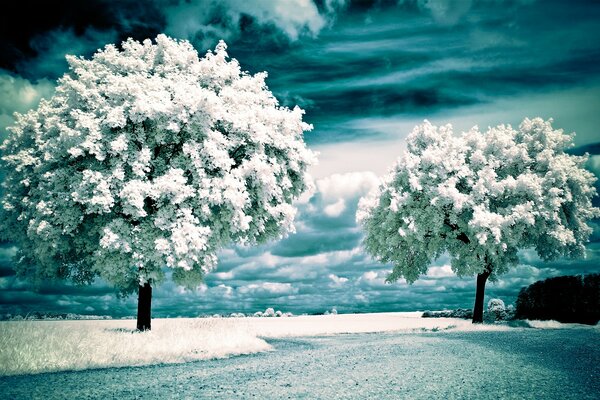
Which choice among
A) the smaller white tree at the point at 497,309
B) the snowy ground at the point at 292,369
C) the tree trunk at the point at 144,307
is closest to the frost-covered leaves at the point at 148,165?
the tree trunk at the point at 144,307

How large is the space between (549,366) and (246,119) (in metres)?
14.8

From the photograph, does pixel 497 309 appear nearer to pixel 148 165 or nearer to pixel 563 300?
pixel 563 300

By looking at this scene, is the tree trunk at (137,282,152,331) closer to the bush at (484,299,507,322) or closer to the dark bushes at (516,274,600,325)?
the dark bushes at (516,274,600,325)

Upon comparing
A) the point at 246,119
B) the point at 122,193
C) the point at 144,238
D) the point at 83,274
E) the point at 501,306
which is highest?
the point at 246,119

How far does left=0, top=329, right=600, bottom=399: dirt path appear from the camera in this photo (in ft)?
26.8

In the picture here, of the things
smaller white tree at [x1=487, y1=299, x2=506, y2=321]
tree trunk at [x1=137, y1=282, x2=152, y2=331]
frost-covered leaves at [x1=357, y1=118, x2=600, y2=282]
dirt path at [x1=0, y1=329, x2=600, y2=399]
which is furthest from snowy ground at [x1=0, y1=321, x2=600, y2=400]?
smaller white tree at [x1=487, y1=299, x2=506, y2=321]

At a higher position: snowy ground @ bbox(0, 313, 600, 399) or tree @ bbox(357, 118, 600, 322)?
tree @ bbox(357, 118, 600, 322)

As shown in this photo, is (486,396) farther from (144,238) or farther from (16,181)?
(16,181)

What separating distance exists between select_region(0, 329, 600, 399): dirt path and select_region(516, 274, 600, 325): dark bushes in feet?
47.5

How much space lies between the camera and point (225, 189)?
18.5 meters

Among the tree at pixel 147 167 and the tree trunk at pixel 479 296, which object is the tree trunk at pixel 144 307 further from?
the tree trunk at pixel 479 296

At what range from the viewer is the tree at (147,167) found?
57.7 feet

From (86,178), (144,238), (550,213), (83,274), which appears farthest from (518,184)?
(83,274)

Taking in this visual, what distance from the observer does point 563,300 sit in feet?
90.8
